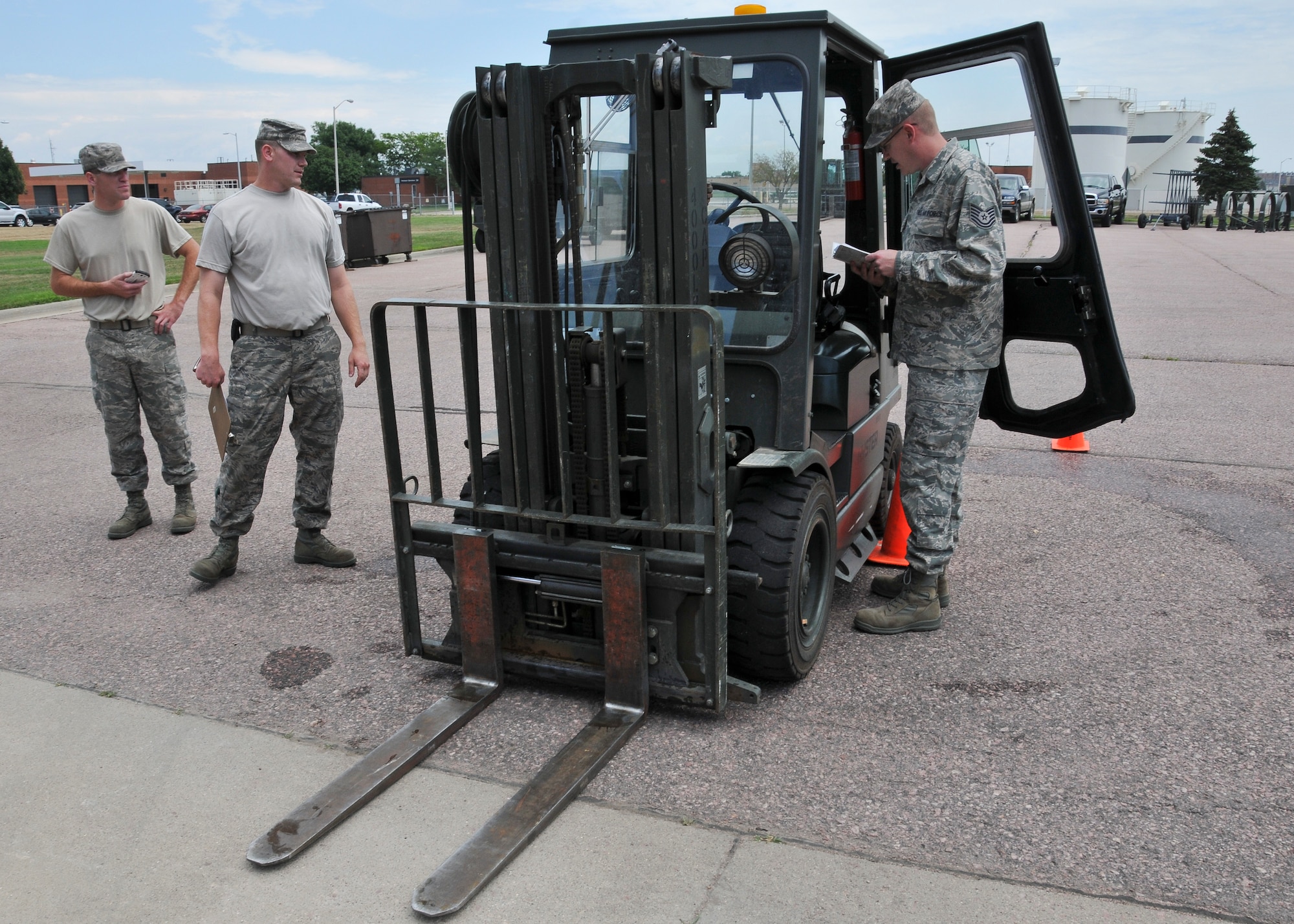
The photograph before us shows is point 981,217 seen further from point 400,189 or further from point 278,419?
point 400,189

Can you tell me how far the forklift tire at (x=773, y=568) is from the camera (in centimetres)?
347

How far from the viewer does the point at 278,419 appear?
4.79 meters

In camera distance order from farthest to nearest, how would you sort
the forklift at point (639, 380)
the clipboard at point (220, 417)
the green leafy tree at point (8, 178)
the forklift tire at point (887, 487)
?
the green leafy tree at point (8, 178) < the forklift tire at point (887, 487) < the clipboard at point (220, 417) < the forklift at point (639, 380)

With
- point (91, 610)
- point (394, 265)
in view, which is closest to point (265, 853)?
point (91, 610)

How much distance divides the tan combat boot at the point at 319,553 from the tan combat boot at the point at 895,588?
98.5 inches

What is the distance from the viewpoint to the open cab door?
13.2 ft

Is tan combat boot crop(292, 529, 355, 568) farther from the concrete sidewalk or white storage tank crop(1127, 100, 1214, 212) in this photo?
white storage tank crop(1127, 100, 1214, 212)

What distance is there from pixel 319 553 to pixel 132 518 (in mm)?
1324

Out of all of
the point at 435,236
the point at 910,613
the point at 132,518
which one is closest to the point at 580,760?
the point at 910,613

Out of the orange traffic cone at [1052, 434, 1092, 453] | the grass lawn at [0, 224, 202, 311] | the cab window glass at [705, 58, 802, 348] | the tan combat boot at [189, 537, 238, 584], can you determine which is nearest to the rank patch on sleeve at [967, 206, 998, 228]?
the cab window glass at [705, 58, 802, 348]

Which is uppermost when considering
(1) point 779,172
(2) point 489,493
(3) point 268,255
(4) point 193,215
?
(4) point 193,215

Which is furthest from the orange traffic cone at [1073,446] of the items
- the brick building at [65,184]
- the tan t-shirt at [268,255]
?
the brick building at [65,184]

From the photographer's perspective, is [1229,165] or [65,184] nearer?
[1229,165]

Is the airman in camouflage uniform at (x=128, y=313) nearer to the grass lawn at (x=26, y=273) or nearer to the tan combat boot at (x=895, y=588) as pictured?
the grass lawn at (x=26, y=273)
